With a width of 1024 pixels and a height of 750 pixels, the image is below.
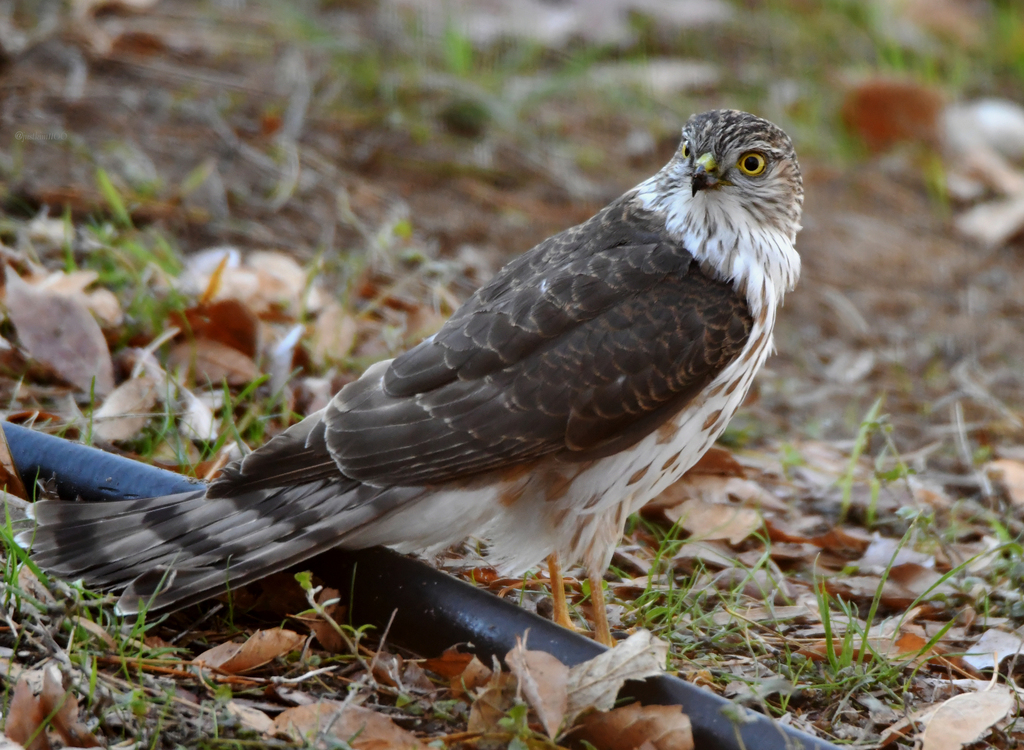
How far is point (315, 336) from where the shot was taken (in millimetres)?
5324

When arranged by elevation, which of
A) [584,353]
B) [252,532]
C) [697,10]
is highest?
[697,10]

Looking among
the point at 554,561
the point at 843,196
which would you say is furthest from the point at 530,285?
the point at 843,196

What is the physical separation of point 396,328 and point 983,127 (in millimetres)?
6414

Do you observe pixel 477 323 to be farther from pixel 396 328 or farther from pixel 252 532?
pixel 396 328

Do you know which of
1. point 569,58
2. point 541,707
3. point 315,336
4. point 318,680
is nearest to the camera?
point 541,707

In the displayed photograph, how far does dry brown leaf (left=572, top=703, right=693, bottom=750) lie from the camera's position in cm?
314

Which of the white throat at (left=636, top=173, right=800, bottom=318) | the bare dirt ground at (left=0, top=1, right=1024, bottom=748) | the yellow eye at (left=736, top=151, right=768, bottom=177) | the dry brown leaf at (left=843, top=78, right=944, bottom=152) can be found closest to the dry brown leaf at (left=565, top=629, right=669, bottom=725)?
the bare dirt ground at (left=0, top=1, right=1024, bottom=748)

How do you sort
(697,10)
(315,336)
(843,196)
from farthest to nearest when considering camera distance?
(697,10) < (843,196) < (315,336)

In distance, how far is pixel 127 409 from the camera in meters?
4.51

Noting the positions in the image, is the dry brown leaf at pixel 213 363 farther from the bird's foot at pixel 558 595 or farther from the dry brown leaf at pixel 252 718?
the dry brown leaf at pixel 252 718

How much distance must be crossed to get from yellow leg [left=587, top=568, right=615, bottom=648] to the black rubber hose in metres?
0.39

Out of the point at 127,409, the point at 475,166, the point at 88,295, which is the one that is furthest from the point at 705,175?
the point at 475,166

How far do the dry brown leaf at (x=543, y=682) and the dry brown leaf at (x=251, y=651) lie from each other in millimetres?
675

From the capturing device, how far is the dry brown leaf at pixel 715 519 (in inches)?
181
